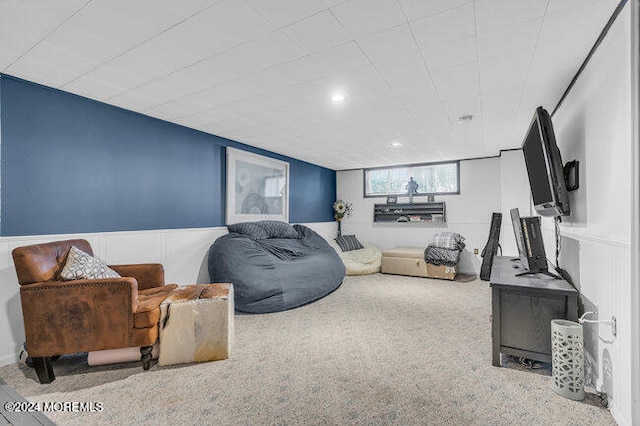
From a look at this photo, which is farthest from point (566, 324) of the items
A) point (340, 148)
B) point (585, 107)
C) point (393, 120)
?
point (340, 148)

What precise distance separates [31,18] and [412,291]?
16.2ft

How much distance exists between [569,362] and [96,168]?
4.32 metres

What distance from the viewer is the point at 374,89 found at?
2766 mm

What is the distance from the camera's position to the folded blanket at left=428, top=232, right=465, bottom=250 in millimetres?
5719

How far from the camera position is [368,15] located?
5.69 ft

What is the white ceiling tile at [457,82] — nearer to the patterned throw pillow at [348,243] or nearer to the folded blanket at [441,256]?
the folded blanket at [441,256]

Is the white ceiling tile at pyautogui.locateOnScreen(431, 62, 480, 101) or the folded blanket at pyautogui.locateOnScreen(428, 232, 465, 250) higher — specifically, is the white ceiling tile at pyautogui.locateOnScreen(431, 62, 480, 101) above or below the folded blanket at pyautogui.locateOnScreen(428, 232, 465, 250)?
above

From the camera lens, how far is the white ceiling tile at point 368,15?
5.38ft

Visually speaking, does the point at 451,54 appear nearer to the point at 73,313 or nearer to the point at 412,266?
the point at 73,313

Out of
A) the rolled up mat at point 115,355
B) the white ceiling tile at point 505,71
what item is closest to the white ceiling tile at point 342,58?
the white ceiling tile at point 505,71

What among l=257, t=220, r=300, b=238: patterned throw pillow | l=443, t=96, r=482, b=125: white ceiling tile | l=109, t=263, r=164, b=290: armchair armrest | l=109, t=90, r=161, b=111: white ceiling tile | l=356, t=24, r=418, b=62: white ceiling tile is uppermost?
l=109, t=90, r=161, b=111: white ceiling tile

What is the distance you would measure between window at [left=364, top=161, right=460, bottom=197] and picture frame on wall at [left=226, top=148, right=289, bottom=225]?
8.30 feet

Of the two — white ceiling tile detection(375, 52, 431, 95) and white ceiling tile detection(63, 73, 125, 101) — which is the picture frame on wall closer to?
Answer: white ceiling tile detection(63, 73, 125, 101)

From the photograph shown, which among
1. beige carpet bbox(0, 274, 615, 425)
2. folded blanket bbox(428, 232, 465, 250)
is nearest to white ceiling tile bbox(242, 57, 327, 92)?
beige carpet bbox(0, 274, 615, 425)
